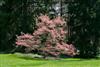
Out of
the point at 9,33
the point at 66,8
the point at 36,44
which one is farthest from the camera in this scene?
the point at 66,8

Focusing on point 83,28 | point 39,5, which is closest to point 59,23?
point 83,28

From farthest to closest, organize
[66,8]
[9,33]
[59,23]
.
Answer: [66,8], [9,33], [59,23]

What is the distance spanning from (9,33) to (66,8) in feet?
33.6

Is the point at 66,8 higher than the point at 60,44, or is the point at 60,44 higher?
the point at 66,8

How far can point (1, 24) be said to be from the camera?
149 ft

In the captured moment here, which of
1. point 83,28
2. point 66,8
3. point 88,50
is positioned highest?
point 66,8

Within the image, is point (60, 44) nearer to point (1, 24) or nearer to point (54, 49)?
point (54, 49)

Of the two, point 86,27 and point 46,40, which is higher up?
point 86,27

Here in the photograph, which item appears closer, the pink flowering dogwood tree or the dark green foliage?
the pink flowering dogwood tree

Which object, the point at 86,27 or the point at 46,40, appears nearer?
the point at 46,40

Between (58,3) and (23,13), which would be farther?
(58,3)

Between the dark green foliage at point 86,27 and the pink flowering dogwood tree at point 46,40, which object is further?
the dark green foliage at point 86,27

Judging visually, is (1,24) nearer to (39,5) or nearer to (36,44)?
(39,5)

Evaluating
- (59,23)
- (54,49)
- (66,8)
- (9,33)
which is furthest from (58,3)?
(54,49)
